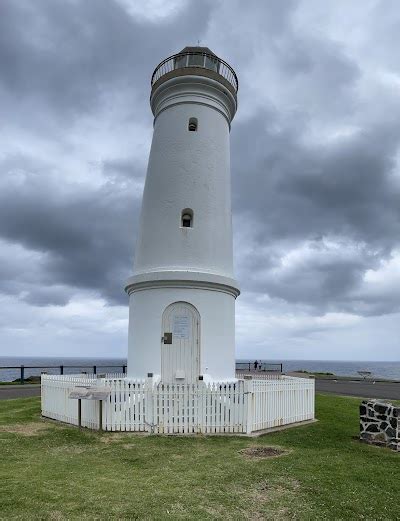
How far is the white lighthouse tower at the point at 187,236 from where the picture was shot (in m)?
13.6

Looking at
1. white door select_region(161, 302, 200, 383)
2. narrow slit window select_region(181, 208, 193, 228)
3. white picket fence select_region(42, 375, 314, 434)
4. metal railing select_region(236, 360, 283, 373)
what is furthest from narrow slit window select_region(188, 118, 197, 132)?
metal railing select_region(236, 360, 283, 373)

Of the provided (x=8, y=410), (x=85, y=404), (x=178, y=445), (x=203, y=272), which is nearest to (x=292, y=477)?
(x=178, y=445)

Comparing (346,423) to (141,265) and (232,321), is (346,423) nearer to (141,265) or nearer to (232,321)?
(232,321)

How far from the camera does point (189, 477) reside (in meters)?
7.46

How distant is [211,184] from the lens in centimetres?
1488

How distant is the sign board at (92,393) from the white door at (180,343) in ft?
8.55

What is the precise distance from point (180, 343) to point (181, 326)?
490mm

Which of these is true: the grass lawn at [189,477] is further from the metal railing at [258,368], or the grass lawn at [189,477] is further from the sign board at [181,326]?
the metal railing at [258,368]

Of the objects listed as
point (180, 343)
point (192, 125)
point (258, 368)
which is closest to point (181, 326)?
point (180, 343)

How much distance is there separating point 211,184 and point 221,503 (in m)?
10.3

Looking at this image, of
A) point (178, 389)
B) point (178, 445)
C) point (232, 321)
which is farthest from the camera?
point (232, 321)

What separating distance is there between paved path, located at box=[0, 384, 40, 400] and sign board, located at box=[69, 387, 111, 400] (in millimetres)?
10157

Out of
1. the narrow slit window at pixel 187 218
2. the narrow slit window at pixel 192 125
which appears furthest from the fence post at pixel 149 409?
the narrow slit window at pixel 192 125

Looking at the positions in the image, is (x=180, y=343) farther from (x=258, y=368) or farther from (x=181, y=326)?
(x=258, y=368)
